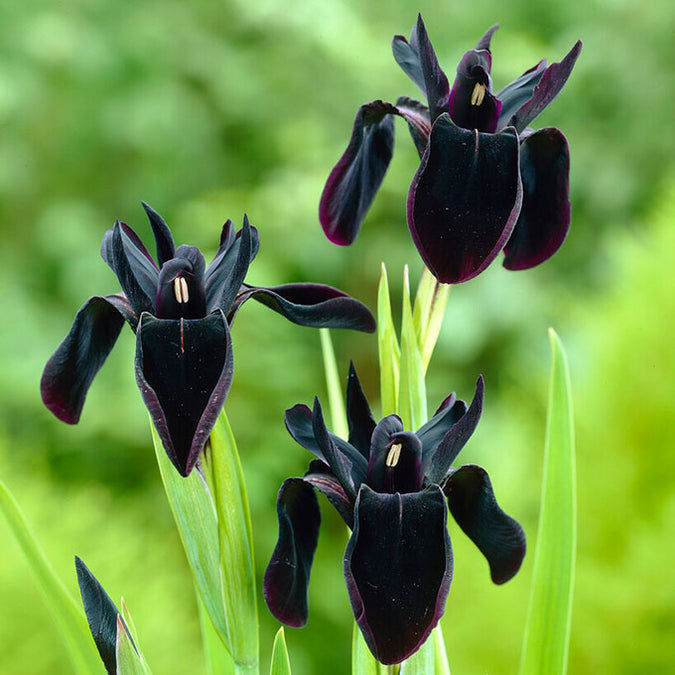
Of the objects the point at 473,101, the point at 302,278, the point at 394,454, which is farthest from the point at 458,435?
the point at 302,278

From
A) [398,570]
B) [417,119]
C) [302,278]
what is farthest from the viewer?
[302,278]

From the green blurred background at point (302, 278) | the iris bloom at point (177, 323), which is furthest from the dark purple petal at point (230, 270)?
the green blurred background at point (302, 278)

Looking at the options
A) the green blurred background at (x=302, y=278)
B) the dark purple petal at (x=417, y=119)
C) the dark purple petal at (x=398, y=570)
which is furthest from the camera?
the green blurred background at (x=302, y=278)

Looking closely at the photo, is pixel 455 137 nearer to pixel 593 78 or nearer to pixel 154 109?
pixel 154 109

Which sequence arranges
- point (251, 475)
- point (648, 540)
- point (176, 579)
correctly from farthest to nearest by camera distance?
point (251, 475) → point (176, 579) → point (648, 540)

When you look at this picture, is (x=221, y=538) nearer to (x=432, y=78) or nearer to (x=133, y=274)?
(x=133, y=274)

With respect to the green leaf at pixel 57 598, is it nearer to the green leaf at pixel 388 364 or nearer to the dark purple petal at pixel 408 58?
the green leaf at pixel 388 364

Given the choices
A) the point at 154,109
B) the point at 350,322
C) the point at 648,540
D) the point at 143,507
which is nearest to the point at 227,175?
the point at 154,109
